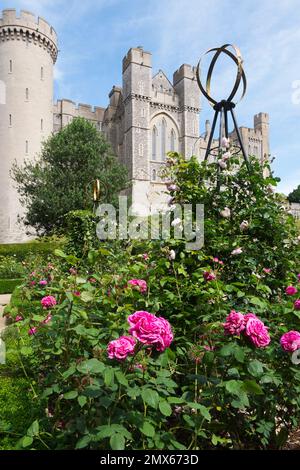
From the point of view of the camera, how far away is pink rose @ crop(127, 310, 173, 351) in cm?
116

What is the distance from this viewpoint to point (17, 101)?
Result: 70.0 ft

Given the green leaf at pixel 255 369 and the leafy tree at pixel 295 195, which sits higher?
the leafy tree at pixel 295 195

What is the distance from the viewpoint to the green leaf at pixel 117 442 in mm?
1075

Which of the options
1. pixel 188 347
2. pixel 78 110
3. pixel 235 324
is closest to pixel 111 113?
pixel 78 110

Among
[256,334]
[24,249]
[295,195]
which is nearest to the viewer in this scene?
[256,334]

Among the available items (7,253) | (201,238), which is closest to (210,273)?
(201,238)

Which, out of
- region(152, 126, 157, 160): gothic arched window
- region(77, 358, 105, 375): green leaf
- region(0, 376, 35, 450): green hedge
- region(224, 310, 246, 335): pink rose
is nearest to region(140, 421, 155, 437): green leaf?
region(77, 358, 105, 375): green leaf

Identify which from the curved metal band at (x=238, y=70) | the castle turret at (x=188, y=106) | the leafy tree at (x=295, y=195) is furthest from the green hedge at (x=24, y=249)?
the leafy tree at (x=295, y=195)

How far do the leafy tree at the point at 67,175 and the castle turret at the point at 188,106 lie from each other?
47.4 ft

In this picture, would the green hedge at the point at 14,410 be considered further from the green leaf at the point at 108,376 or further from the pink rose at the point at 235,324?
the pink rose at the point at 235,324

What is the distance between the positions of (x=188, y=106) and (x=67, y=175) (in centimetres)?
1881

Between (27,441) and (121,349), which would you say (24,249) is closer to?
(27,441)

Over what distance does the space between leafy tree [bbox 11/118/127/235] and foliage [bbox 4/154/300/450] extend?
13175mm

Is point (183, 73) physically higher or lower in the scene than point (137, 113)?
higher
